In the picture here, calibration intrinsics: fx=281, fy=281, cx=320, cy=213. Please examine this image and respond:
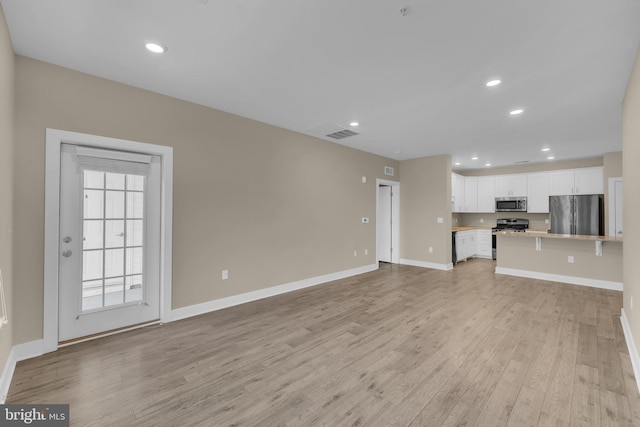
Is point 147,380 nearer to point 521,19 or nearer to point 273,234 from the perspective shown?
point 273,234

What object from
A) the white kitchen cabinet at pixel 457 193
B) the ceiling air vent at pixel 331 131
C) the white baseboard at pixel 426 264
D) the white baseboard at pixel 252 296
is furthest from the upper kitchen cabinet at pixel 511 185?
the ceiling air vent at pixel 331 131

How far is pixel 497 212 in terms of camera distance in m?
8.22

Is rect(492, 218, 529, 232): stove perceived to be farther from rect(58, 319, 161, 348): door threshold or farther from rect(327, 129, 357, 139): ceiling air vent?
rect(58, 319, 161, 348): door threshold

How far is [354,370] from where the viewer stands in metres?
2.33

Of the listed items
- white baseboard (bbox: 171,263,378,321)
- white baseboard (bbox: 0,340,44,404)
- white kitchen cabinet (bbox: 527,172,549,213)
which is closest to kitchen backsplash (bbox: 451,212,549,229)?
white kitchen cabinet (bbox: 527,172,549,213)

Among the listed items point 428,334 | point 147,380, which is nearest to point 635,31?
point 428,334

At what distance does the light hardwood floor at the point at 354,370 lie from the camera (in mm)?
1832

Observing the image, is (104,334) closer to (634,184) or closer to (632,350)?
(632,350)

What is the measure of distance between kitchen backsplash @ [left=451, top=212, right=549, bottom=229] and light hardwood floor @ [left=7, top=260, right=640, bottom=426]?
176 inches

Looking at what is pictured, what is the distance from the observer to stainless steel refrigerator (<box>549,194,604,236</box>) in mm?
6152

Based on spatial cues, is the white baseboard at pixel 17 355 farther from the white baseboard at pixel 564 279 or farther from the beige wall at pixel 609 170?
the beige wall at pixel 609 170

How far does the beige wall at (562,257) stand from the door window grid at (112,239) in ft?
21.7

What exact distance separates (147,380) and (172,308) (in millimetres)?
1229

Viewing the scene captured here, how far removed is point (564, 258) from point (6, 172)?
7.75 meters
